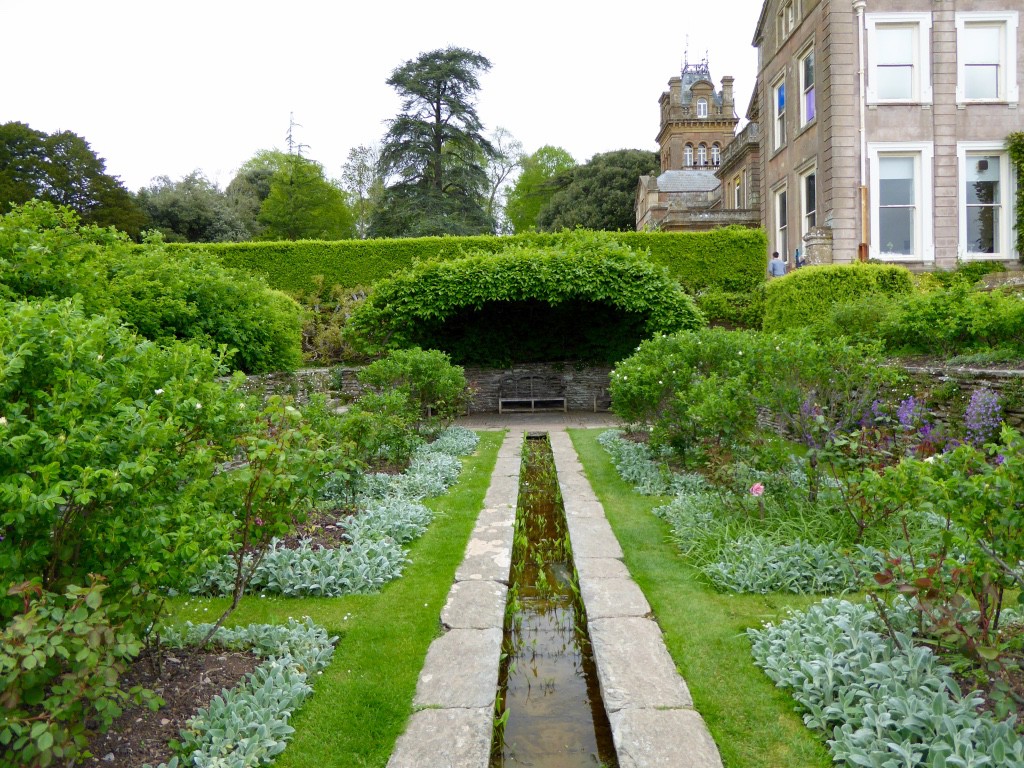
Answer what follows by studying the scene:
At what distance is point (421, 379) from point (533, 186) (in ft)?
151

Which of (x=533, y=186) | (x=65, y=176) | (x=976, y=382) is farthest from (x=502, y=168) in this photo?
(x=976, y=382)

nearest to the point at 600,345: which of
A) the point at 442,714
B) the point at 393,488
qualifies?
the point at 393,488

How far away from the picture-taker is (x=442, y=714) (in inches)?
115

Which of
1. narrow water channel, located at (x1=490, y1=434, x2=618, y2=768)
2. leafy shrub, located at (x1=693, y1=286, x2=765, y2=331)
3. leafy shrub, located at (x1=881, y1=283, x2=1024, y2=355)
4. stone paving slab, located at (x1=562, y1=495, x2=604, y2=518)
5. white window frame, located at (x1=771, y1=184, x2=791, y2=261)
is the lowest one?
narrow water channel, located at (x1=490, y1=434, x2=618, y2=768)

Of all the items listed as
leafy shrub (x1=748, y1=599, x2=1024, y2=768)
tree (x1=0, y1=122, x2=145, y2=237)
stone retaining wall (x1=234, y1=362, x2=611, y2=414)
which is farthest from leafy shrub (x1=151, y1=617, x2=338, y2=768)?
tree (x1=0, y1=122, x2=145, y2=237)

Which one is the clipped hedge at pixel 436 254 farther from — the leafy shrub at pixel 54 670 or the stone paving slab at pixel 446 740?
the leafy shrub at pixel 54 670

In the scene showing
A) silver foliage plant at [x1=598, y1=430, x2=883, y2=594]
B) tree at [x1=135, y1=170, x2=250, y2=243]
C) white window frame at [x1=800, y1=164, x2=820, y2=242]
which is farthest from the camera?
tree at [x1=135, y1=170, x2=250, y2=243]

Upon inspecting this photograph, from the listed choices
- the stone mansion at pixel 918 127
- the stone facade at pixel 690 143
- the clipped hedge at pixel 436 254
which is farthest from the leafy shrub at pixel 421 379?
the stone facade at pixel 690 143

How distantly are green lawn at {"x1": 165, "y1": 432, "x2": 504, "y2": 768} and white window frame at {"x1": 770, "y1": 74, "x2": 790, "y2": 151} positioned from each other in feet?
59.3

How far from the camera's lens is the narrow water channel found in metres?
2.93

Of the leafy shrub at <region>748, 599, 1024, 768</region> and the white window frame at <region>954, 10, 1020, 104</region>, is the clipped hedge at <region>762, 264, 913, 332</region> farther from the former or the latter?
the leafy shrub at <region>748, 599, 1024, 768</region>

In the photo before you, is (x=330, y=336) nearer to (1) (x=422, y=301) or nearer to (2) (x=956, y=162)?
(1) (x=422, y=301)

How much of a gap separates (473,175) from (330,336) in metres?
15.9

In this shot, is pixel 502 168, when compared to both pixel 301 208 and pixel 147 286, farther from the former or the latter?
pixel 147 286
